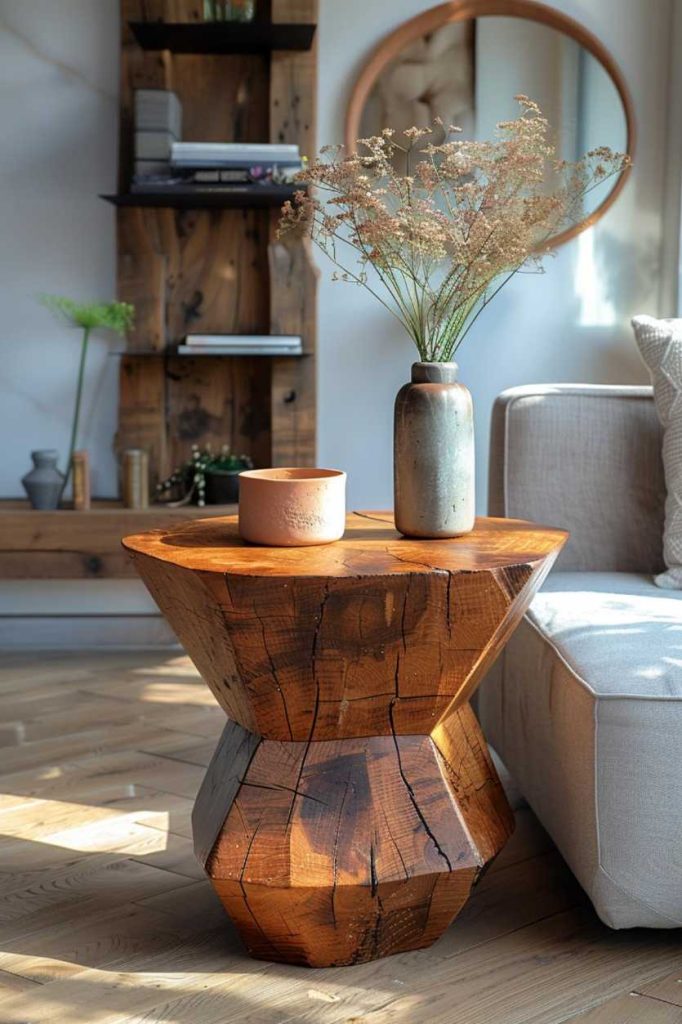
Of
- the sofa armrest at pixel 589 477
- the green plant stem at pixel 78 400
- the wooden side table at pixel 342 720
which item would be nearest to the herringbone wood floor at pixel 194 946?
the wooden side table at pixel 342 720

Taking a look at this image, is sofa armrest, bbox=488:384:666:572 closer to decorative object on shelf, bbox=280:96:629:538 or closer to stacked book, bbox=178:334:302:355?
decorative object on shelf, bbox=280:96:629:538

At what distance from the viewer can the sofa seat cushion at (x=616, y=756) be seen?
1.73 meters

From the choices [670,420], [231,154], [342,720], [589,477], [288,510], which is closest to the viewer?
[342,720]

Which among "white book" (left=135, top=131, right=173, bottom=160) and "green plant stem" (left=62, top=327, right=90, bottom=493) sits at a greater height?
"white book" (left=135, top=131, right=173, bottom=160)

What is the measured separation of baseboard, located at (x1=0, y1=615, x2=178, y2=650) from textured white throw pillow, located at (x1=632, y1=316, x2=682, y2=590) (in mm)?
1948

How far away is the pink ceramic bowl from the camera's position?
5.98 feet

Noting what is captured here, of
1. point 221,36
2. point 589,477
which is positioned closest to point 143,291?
point 221,36

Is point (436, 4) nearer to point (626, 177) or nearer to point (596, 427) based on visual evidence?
point (626, 177)

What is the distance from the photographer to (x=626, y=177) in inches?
147

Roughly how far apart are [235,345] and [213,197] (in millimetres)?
422

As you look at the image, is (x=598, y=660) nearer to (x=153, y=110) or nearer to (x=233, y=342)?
(x=233, y=342)

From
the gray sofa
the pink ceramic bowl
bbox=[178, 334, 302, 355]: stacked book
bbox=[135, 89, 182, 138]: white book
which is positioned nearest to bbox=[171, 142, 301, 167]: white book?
bbox=[135, 89, 182, 138]: white book

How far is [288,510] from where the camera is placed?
1.82 meters

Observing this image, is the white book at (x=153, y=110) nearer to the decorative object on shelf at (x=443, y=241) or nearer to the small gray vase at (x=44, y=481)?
the small gray vase at (x=44, y=481)
